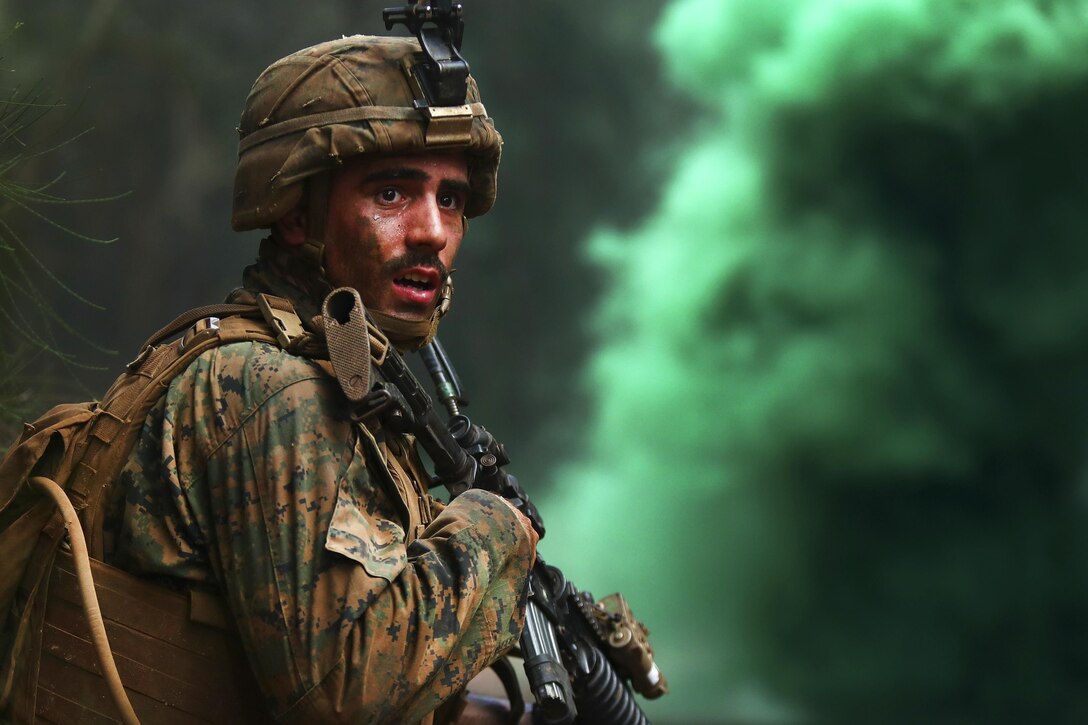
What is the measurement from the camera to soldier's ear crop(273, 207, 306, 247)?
279cm

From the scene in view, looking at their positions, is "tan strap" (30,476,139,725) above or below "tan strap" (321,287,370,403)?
below

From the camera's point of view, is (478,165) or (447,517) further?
(478,165)

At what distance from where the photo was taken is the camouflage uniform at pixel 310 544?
232 cm

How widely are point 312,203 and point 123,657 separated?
A: 88cm

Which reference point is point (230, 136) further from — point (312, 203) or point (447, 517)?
point (447, 517)

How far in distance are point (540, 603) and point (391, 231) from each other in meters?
0.99

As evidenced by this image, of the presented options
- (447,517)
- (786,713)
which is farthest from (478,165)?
(786,713)

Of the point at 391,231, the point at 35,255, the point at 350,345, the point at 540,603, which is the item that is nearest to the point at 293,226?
the point at 391,231

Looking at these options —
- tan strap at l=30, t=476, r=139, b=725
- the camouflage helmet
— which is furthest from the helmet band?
tan strap at l=30, t=476, r=139, b=725

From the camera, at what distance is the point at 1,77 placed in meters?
5.52

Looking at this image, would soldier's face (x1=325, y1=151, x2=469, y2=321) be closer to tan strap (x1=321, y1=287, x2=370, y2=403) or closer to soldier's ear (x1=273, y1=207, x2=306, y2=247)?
soldier's ear (x1=273, y1=207, x2=306, y2=247)

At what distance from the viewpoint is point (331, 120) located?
2.69m

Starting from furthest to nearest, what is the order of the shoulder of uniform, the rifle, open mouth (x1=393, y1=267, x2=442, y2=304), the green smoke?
the green smoke → open mouth (x1=393, y1=267, x2=442, y2=304) → the rifle → the shoulder of uniform

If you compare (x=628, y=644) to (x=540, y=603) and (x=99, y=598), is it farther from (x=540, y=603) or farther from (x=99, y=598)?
(x=99, y=598)
